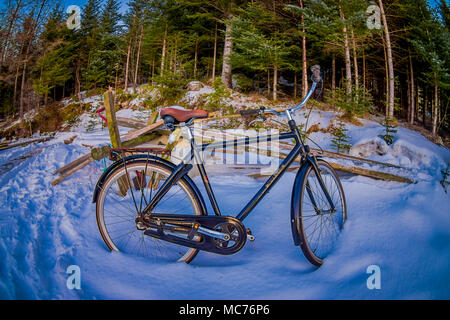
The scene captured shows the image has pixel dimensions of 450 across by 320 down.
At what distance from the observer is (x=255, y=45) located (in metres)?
10.3

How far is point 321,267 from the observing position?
161 cm

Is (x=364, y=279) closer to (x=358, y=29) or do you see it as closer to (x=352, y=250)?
(x=352, y=250)

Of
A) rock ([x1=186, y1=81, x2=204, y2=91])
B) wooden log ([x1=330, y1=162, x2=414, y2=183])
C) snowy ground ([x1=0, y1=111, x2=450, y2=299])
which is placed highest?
rock ([x1=186, y1=81, x2=204, y2=91])

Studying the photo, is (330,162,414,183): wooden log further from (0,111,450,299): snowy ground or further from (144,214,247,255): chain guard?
(144,214,247,255): chain guard

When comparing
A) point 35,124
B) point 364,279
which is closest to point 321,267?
point 364,279

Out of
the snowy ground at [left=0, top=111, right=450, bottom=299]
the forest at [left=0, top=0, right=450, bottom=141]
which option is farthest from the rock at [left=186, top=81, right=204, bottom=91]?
the snowy ground at [left=0, top=111, right=450, bottom=299]

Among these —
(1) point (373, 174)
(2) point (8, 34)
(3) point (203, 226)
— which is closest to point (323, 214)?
(3) point (203, 226)

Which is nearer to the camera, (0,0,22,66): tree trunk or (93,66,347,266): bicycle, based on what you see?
(93,66,347,266): bicycle

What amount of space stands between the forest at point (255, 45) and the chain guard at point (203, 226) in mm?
5891

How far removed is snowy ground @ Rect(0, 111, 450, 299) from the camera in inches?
54.7

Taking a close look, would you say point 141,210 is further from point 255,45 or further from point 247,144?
point 255,45

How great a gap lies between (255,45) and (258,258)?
10787mm

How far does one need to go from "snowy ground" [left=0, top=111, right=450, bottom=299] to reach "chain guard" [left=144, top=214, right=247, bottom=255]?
6.9 inches
